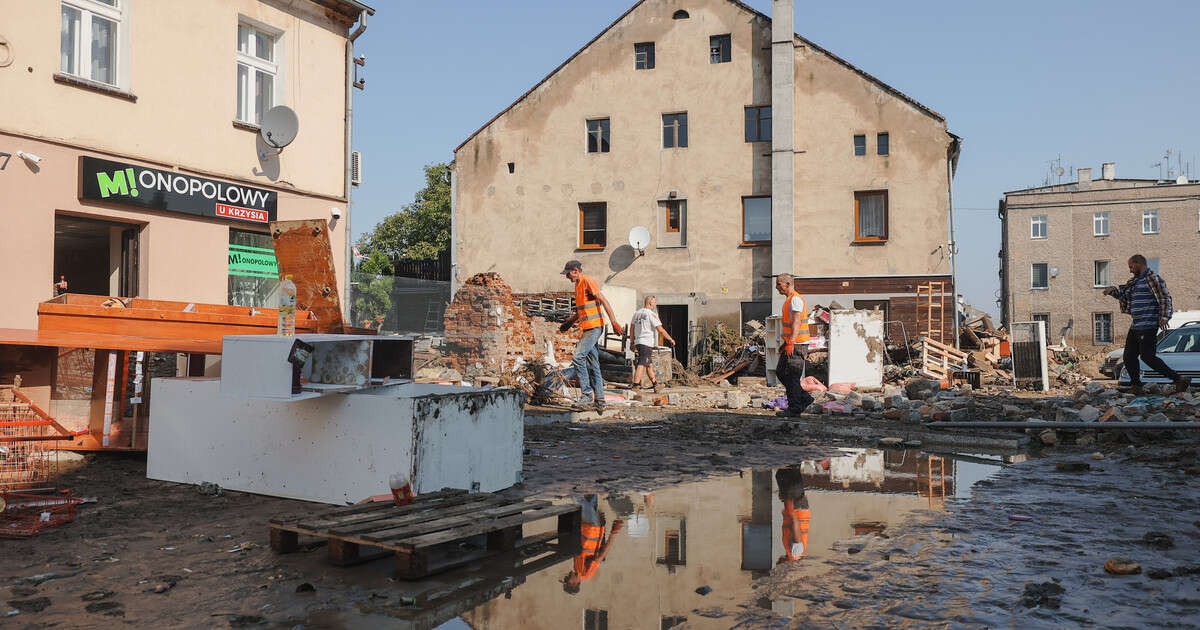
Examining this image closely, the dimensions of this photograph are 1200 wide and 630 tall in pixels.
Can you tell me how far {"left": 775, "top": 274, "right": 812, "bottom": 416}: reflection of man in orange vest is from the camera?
11102 mm

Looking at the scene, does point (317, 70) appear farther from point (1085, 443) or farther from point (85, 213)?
point (1085, 443)

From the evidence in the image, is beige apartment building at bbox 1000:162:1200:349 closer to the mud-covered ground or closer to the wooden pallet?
the mud-covered ground

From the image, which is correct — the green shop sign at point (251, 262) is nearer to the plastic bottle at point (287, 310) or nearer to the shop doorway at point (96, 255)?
the shop doorway at point (96, 255)

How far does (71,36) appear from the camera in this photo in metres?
11.0

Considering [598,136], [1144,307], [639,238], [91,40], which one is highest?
[598,136]

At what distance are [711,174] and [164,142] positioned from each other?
Result: 17.0m

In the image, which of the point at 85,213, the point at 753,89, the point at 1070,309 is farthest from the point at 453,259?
the point at 1070,309

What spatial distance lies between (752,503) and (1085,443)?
5359mm

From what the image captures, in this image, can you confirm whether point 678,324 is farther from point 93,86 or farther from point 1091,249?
point 1091,249

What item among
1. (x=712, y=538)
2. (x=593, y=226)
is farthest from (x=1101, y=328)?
(x=712, y=538)

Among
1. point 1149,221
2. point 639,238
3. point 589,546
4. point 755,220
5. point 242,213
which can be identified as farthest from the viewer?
point 1149,221

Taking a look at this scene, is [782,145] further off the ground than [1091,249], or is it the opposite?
[782,145]

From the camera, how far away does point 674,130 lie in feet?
86.1

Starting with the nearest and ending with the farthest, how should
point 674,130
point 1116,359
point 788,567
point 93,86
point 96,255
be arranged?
point 788,567
point 93,86
point 96,255
point 674,130
point 1116,359
